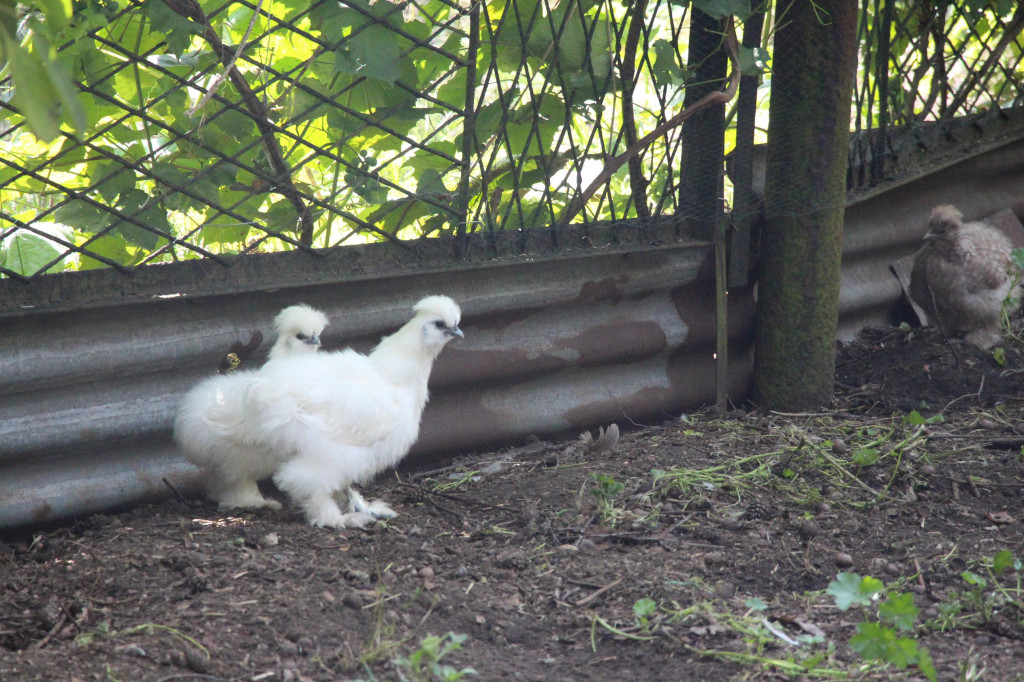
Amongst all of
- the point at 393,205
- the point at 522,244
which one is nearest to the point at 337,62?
the point at 393,205

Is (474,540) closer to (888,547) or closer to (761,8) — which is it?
(888,547)

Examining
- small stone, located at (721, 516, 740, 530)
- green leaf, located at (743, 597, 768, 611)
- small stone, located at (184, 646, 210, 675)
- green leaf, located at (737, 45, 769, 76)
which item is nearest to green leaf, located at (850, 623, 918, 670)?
green leaf, located at (743, 597, 768, 611)

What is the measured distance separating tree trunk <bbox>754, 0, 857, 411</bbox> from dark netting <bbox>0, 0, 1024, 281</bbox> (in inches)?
6.5

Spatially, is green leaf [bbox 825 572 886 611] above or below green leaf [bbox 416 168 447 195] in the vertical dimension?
below

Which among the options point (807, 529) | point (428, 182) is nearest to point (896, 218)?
point (807, 529)

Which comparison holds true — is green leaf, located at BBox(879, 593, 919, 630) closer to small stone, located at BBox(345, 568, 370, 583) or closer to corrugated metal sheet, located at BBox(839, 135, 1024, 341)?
small stone, located at BBox(345, 568, 370, 583)

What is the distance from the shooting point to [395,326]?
386cm

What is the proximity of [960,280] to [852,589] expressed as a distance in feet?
10.7

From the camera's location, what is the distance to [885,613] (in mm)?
2289

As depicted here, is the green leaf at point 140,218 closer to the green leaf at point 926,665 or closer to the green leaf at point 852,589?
the green leaf at point 852,589

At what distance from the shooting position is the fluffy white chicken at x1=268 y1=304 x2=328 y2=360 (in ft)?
11.4

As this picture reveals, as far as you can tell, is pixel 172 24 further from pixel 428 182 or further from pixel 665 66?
pixel 665 66

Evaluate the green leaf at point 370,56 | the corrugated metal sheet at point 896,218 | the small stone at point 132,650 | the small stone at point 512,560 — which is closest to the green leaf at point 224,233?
the green leaf at point 370,56

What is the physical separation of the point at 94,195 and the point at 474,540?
1.99m
